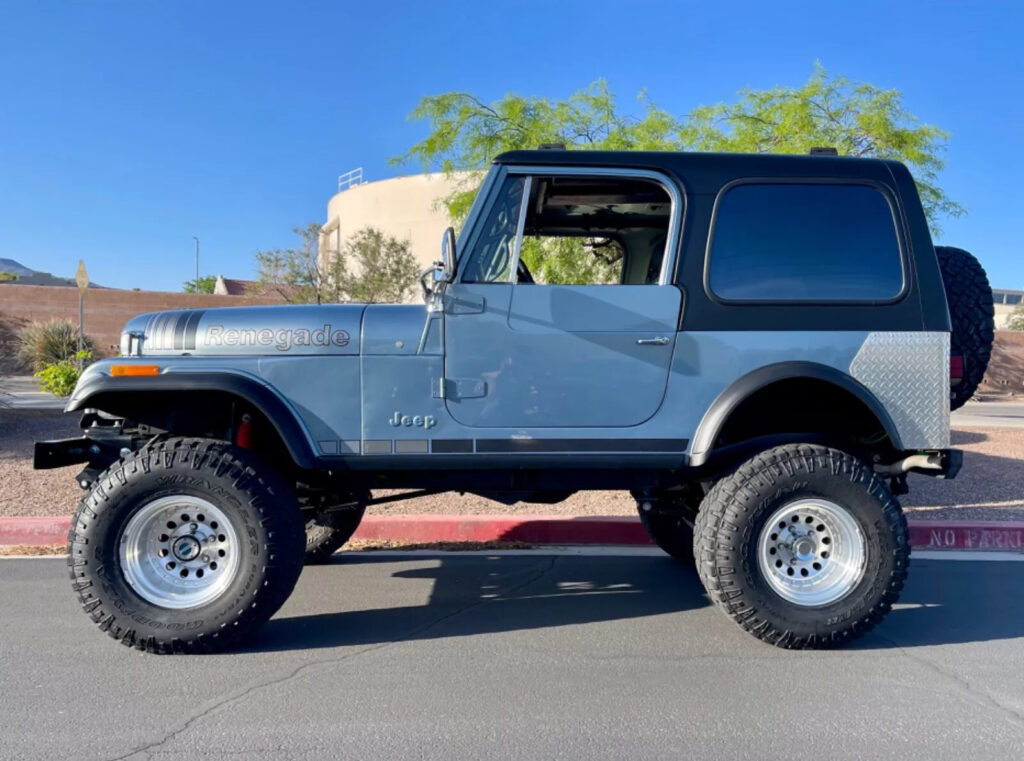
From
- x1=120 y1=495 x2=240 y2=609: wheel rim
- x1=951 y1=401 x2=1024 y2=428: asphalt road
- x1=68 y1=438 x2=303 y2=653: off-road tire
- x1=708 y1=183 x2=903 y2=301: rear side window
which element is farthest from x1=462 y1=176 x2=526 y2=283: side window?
x1=951 y1=401 x2=1024 y2=428: asphalt road

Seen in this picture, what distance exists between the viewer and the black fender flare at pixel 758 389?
13.0 ft

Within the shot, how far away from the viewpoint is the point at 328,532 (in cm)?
557

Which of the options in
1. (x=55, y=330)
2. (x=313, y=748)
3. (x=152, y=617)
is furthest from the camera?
(x=55, y=330)

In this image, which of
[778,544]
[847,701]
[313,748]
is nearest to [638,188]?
[778,544]

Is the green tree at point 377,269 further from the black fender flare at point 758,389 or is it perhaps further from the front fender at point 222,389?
the black fender flare at point 758,389

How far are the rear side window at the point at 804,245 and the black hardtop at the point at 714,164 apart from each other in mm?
72

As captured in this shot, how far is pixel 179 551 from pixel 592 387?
2.26m

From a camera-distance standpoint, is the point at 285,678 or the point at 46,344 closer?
the point at 285,678

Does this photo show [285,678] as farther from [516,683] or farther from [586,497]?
[586,497]

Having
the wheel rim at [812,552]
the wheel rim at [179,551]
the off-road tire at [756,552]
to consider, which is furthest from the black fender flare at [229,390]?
the wheel rim at [812,552]

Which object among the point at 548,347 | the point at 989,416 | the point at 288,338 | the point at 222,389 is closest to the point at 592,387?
the point at 548,347

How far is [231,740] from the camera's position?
3061 mm

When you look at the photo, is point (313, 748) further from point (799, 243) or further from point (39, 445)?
point (799, 243)

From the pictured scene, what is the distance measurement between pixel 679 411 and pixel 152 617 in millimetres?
2819
